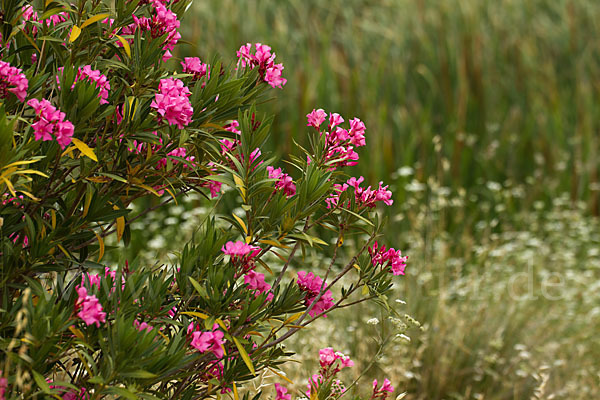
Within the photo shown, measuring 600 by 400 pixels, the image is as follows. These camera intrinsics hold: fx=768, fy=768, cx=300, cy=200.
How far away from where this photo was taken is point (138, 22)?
5.85 ft

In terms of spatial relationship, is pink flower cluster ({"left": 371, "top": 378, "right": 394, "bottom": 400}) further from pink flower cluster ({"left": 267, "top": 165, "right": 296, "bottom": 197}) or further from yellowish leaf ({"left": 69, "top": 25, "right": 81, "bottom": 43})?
yellowish leaf ({"left": 69, "top": 25, "right": 81, "bottom": 43})

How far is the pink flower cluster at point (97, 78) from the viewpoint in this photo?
1.68 m

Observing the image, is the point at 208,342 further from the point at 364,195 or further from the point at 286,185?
the point at 364,195

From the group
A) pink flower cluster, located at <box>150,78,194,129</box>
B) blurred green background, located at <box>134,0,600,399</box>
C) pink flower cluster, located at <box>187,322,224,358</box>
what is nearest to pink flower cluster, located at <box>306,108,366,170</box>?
pink flower cluster, located at <box>150,78,194,129</box>

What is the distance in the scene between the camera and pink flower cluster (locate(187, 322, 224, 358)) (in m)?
1.64

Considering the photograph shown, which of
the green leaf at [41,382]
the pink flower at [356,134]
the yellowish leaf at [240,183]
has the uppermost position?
the pink flower at [356,134]

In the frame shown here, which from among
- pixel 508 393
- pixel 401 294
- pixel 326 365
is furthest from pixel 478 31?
pixel 326 365

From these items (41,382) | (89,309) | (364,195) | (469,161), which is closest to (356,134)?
(364,195)

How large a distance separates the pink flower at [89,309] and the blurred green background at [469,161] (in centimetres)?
223

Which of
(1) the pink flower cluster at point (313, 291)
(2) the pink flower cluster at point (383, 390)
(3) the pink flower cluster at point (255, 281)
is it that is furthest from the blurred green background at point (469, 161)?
(3) the pink flower cluster at point (255, 281)

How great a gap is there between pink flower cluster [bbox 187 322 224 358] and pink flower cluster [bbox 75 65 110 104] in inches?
21.9

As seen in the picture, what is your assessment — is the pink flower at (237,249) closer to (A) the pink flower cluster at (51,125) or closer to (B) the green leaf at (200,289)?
(B) the green leaf at (200,289)

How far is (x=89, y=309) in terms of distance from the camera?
1512mm

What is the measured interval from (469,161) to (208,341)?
200 inches
